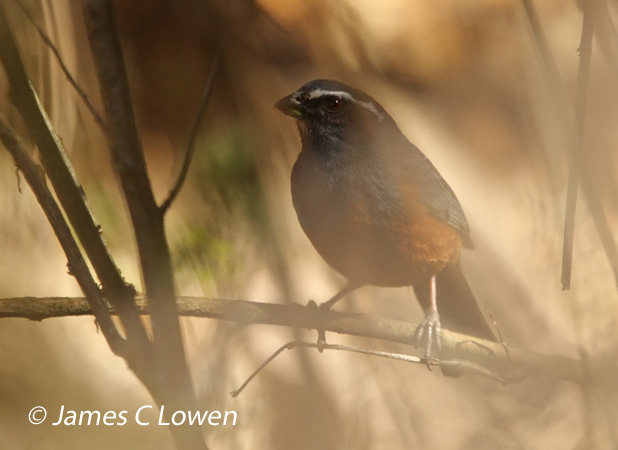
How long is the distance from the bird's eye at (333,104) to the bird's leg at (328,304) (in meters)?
0.36

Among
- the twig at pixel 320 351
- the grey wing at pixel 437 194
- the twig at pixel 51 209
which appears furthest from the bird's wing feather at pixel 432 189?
the twig at pixel 51 209

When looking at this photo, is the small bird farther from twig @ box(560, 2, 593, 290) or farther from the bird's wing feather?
twig @ box(560, 2, 593, 290)

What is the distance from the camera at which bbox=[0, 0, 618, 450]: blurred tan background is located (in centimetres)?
127

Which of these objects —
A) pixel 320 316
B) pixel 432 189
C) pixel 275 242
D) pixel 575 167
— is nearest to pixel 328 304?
pixel 320 316

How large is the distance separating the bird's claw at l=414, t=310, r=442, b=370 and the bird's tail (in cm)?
2

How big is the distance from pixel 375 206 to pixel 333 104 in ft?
0.75

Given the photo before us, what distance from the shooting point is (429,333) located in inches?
51.0

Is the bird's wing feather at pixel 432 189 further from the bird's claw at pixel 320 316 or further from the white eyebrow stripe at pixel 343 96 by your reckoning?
the bird's claw at pixel 320 316

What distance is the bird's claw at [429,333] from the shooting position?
129 centimetres

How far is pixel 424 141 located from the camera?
1.28 m

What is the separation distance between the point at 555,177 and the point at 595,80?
202mm

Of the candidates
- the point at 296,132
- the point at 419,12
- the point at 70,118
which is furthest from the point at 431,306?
the point at 70,118

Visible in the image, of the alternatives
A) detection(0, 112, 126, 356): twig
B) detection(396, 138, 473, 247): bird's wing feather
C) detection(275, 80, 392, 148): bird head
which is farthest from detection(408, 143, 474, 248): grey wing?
detection(0, 112, 126, 356): twig

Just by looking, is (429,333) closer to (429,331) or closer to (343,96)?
(429,331)
